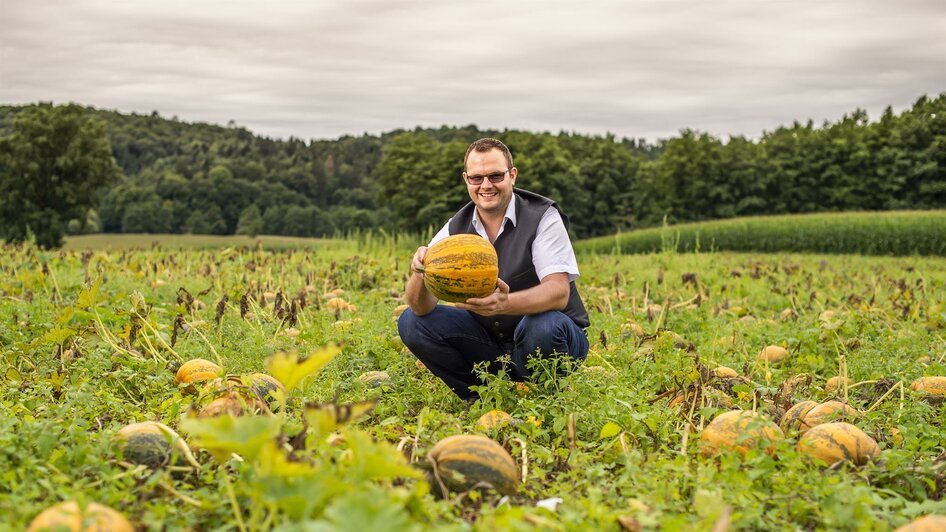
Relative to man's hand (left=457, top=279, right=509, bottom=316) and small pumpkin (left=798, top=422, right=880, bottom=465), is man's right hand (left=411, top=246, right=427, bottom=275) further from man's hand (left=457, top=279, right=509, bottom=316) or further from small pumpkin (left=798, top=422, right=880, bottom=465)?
small pumpkin (left=798, top=422, right=880, bottom=465)

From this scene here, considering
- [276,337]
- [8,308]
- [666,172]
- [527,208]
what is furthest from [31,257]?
[666,172]

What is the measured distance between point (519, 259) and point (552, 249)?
23cm

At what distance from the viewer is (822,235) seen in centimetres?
2844

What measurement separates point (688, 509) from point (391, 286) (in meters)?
7.12

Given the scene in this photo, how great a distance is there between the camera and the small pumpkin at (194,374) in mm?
4488

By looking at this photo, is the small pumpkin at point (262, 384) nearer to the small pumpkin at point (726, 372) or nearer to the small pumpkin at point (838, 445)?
the small pumpkin at point (838, 445)

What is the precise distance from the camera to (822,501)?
2.81 m

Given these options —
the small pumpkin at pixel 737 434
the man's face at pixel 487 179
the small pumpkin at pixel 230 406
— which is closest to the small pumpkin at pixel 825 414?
the small pumpkin at pixel 737 434

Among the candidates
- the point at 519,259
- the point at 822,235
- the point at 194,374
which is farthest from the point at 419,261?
the point at 822,235

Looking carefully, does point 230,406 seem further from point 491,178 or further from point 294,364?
point 491,178

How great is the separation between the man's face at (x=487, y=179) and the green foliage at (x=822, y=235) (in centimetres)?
1818

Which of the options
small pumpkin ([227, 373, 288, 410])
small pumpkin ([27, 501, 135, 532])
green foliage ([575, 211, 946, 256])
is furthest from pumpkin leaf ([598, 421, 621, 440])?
green foliage ([575, 211, 946, 256])

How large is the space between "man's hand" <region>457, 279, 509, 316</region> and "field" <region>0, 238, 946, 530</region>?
0.42m

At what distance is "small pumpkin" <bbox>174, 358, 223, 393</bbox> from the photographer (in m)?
4.49
